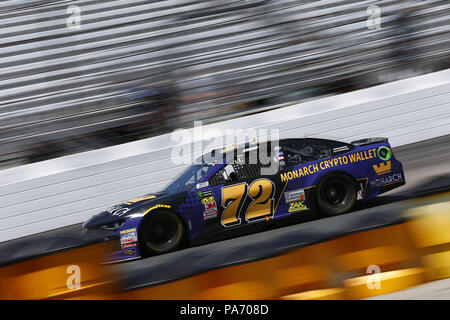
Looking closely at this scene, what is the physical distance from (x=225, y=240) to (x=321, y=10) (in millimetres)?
6349

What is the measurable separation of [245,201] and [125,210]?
3.81ft

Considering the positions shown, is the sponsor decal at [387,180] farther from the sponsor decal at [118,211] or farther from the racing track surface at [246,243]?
the sponsor decal at [118,211]

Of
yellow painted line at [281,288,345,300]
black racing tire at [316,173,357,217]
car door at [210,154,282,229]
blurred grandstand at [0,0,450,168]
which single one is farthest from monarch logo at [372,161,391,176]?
blurred grandstand at [0,0,450,168]

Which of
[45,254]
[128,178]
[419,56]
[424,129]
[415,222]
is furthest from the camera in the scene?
[419,56]

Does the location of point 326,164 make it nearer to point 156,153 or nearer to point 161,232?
point 161,232

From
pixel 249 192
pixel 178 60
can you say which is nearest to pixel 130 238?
pixel 249 192

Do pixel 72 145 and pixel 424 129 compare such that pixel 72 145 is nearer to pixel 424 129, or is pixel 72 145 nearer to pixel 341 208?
pixel 341 208

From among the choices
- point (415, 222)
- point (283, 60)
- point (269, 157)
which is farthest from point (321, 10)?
point (415, 222)

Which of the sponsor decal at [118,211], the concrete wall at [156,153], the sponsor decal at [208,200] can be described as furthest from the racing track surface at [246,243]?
the concrete wall at [156,153]

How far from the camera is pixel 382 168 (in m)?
5.78

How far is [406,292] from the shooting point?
3754 millimetres

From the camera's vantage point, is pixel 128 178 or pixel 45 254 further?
pixel 128 178

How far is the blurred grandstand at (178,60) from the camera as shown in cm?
875

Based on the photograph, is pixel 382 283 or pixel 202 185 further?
pixel 202 185
